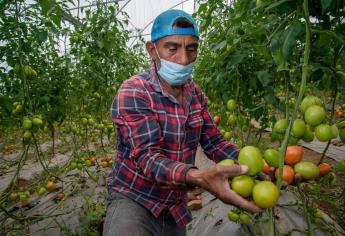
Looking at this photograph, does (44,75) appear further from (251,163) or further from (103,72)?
(251,163)

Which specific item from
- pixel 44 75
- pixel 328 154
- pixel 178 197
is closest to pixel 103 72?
pixel 44 75

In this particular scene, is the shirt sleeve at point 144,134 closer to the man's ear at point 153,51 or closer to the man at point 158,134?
the man at point 158,134

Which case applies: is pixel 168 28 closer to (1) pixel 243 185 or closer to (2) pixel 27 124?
(1) pixel 243 185

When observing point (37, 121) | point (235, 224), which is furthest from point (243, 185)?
point (37, 121)

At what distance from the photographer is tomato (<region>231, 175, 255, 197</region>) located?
1.04 meters

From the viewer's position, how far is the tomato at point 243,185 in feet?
3.40

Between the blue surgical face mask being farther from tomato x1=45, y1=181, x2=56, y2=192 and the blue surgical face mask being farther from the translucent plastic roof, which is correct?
the translucent plastic roof

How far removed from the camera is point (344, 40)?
1.07 m

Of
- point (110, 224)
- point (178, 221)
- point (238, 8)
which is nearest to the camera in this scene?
point (238, 8)

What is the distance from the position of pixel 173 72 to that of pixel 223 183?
2.93 feet

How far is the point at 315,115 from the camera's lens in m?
1.09

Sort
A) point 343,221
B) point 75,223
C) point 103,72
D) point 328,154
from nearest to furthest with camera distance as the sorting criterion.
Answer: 1. point 343,221
2. point 75,223
3. point 103,72
4. point 328,154

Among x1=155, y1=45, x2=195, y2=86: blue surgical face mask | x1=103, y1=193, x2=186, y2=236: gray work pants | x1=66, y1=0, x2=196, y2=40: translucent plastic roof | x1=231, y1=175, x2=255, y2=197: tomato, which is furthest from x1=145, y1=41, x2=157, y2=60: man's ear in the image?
x1=66, y1=0, x2=196, y2=40: translucent plastic roof

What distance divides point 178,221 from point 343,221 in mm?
2163
